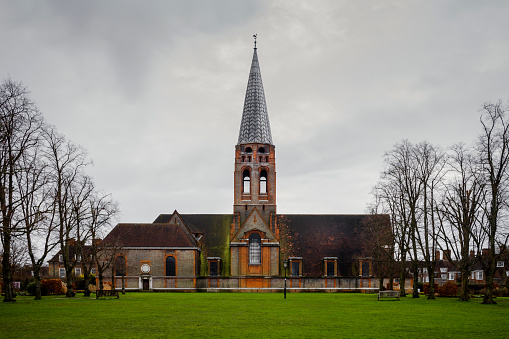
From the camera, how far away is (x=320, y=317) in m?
23.4

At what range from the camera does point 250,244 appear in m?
69.8

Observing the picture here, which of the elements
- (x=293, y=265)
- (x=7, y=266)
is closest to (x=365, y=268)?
(x=293, y=265)

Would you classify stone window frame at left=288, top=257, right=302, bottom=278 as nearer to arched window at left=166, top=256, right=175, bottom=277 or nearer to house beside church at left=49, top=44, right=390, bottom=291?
house beside church at left=49, top=44, right=390, bottom=291

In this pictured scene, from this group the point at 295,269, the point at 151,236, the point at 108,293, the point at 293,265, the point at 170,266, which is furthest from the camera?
the point at 293,265

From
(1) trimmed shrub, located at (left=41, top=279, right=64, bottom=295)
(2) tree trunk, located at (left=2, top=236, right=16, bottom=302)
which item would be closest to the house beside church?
(1) trimmed shrub, located at (left=41, top=279, right=64, bottom=295)

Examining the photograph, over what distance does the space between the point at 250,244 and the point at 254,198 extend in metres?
7.40

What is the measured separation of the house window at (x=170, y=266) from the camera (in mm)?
68125

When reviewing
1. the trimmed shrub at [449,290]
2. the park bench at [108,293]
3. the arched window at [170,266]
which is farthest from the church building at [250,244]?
the park bench at [108,293]

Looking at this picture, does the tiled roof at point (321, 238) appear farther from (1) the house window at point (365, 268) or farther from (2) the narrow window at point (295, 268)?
(1) the house window at point (365, 268)

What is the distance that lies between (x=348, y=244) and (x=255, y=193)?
14930mm

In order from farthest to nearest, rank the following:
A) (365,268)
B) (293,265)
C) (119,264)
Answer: (293,265) < (365,268) < (119,264)

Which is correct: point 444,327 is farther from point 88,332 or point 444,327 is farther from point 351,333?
point 88,332

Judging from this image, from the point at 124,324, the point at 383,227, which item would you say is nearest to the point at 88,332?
the point at 124,324

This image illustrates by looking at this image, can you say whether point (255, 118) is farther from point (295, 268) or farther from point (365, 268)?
point (365, 268)
